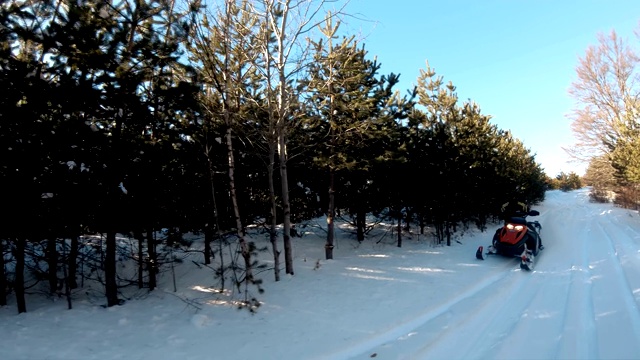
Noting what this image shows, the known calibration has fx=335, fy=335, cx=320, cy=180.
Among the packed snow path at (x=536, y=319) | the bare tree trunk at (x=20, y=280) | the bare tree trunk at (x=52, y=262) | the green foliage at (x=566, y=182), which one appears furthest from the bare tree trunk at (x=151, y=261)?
the green foliage at (x=566, y=182)

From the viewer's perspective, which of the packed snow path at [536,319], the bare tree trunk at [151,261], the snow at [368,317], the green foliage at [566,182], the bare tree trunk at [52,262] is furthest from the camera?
the green foliage at [566,182]

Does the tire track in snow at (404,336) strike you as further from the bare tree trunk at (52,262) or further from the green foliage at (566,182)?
the green foliage at (566,182)

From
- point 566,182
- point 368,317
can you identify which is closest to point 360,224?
point 368,317

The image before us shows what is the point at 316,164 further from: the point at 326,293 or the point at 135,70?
the point at 135,70

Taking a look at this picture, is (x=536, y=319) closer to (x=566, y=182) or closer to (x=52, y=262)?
(x=52, y=262)

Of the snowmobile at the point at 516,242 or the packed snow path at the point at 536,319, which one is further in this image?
the snowmobile at the point at 516,242

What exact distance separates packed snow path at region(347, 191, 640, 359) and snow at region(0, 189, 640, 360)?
0.02 m

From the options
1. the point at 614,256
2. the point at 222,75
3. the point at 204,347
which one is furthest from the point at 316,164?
the point at 614,256

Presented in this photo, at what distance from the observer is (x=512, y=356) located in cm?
432

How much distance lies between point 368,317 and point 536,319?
2741mm

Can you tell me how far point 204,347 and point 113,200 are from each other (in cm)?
327

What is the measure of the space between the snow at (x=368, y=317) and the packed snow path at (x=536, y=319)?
0.8 inches

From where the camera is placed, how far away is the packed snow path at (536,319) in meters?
4.49

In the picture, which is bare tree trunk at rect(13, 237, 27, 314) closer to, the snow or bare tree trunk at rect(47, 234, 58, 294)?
the snow
